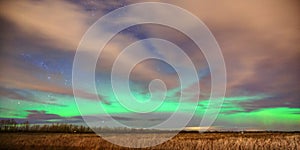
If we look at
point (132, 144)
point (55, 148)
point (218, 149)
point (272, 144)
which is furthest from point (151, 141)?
point (272, 144)

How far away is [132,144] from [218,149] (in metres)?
4.94

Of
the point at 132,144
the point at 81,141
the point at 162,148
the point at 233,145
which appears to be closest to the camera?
the point at 233,145

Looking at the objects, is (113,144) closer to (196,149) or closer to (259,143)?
(196,149)

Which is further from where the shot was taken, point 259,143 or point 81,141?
point 81,141

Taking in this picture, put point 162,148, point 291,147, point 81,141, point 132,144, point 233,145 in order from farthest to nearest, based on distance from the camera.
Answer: point 81,141 → point 132,144 → point 162,148 → point 233,145 → point 291,147

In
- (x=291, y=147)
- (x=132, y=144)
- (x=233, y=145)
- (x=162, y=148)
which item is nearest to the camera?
(x=291, y=147)

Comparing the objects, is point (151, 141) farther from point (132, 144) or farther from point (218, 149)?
point (218, 149)

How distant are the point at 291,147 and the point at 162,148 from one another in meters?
6.13

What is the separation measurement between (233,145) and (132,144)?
18.6ft

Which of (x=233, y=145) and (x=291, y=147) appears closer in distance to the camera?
(x=291, y=147)

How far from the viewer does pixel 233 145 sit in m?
14.4

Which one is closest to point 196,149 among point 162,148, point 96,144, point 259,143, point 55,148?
point 162,148

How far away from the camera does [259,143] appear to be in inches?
571

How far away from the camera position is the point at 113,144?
1739cm
